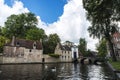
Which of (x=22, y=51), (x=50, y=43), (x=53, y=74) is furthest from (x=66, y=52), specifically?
(x=53, y=74)

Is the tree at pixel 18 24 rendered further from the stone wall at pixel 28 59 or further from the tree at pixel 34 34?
the stone wall at pixel 28 59

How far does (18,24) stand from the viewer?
7569 centimetres

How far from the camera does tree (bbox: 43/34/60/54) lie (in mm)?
75312

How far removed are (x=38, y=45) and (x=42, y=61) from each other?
228 inches

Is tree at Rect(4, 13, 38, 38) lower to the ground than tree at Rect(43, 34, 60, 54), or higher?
higher

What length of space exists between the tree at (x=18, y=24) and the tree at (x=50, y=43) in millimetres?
9567

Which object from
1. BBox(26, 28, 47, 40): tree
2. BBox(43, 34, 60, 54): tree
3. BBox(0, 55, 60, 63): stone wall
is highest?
BBox(26, 28, 47, 40): tree

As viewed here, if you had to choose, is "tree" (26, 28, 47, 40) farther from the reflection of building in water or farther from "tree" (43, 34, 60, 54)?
the reflection of building in water

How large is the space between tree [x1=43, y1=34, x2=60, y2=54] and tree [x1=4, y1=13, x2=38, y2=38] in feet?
31.4

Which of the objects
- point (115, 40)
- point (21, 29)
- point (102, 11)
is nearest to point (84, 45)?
point (115, 40)

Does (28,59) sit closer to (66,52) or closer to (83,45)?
Result: (66,52)

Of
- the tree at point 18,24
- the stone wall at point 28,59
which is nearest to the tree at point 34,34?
the tree at point 18,24

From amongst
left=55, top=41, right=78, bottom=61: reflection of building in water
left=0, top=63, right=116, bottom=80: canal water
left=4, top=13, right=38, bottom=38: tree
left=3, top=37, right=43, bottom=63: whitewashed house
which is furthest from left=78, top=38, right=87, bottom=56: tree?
left=0, top=63, right=116, bottom=80: canal water

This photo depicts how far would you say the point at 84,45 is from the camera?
10419 centimetres
